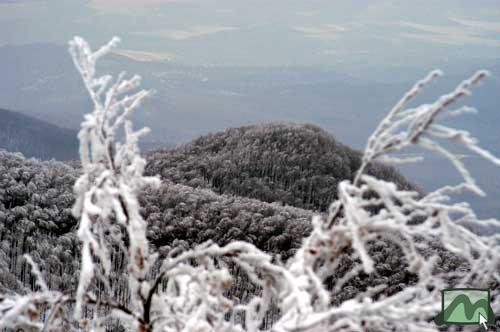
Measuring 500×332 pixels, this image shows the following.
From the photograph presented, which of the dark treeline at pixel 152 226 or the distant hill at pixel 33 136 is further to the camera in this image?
the distant hill at pixel 33 136

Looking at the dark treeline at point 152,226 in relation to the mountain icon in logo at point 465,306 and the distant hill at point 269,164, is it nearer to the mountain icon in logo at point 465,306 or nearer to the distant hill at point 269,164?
the distant hill at point 269,164

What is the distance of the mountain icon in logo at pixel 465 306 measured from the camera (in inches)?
84.4

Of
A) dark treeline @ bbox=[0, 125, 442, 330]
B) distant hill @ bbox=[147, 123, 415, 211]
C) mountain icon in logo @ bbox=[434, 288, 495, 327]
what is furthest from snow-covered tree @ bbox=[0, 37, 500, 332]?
distant hill @ bbox=[147, 123, 415, 211]

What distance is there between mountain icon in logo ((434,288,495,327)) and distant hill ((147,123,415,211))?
10.7 m

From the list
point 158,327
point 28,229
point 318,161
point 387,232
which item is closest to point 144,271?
point 158,327

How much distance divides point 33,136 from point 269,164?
90.7m

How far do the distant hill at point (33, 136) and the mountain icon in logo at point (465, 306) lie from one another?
9346 cm

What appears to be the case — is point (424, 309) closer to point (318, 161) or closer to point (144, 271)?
point (144, 271)

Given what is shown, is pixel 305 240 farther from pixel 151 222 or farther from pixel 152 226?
pixel 151 222

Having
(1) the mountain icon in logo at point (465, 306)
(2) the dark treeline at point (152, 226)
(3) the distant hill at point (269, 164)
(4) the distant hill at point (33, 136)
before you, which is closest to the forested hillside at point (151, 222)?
(2) the dark treeline at point (152, 226)

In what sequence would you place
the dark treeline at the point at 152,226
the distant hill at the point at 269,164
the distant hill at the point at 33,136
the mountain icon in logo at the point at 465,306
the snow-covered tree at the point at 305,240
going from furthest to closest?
the distant hill at the point at 33,136
the distant hill at the point at 269,164
the dark treeline at the point at 152,226
the mountain icon in logo at the point at 465,306
the snow-covered tree at the point at 305,240

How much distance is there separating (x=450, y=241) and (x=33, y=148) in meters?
96.5

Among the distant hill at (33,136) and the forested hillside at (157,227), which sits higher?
the forested hillside at (157,227)

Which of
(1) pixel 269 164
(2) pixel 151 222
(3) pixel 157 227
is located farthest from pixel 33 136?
(3) pixel 157 227
